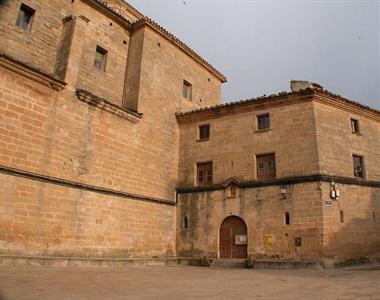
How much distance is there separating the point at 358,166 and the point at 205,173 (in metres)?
6.93

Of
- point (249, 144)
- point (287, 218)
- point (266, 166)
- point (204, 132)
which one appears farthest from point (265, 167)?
point (204, 132)

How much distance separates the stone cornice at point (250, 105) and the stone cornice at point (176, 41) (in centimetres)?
397

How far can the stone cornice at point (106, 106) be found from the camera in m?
13.1

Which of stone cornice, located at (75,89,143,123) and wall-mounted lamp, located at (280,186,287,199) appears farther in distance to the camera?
wall-mounted lamp, located at (280,186,287,199)

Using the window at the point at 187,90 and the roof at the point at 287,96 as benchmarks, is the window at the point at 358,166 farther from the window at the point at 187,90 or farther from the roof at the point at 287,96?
the window at the point at 187,90

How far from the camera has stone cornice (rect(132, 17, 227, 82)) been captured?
55.8ft

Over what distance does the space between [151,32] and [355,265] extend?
14015mm

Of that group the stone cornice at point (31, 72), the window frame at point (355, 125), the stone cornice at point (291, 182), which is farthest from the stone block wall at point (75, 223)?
the window frame at point (355, 125)

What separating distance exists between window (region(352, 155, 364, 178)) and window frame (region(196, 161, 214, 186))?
21.0ft

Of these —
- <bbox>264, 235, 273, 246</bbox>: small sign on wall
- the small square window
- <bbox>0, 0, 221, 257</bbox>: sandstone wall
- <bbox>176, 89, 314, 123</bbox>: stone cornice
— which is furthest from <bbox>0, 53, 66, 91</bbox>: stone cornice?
the small square window

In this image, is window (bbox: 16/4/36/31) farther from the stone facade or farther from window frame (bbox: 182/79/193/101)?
the stone facade

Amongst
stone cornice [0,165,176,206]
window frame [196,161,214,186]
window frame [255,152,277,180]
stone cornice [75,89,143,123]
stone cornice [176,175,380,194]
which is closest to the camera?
stone cornice [0,165,176,206]

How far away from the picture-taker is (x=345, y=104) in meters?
15.3

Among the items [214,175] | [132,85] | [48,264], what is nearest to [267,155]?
[214,175]
